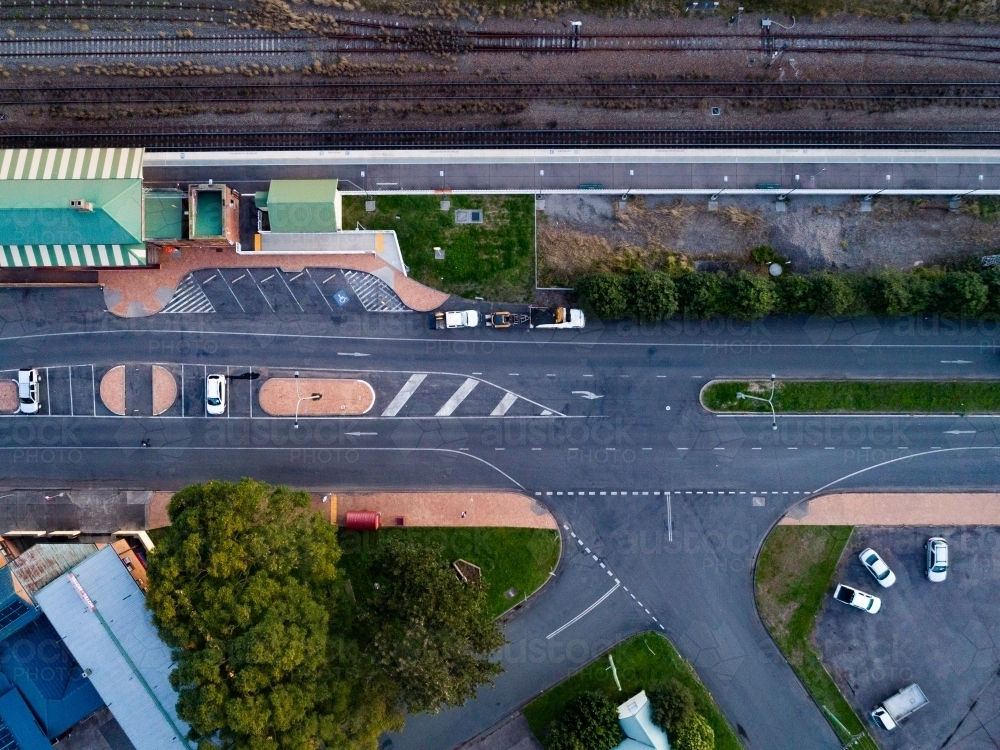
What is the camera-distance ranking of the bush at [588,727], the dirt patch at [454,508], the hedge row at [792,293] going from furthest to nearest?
the dirt patch at [454,508] < the hedge row at [792,293] < the bush at [588,727]

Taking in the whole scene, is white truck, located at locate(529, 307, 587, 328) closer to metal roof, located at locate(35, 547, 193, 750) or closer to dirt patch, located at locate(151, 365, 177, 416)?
dirt patch, located at locate(151, 365, 177, 416)

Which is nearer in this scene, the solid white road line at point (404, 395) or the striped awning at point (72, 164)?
the striped awning at point (72, 164)

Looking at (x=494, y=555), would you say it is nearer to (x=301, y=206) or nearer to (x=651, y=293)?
(x=651, y=293)

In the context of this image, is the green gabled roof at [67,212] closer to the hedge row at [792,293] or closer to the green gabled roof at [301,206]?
the green gabled roof at [301,206]

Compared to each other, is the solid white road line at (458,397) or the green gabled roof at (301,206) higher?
the green gabled roof at (301,206)

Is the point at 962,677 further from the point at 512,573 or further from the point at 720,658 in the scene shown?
the point at 512,573

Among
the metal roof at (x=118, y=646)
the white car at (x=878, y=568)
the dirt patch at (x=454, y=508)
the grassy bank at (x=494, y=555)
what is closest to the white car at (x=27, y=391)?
the metal roof at (x=118, y=646)

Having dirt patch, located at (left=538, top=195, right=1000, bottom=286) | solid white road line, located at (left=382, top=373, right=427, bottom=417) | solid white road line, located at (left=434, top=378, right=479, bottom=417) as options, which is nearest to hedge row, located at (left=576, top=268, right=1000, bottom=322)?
dirt patch, located at (left=538, top=195, right=1000, bottom=286)
